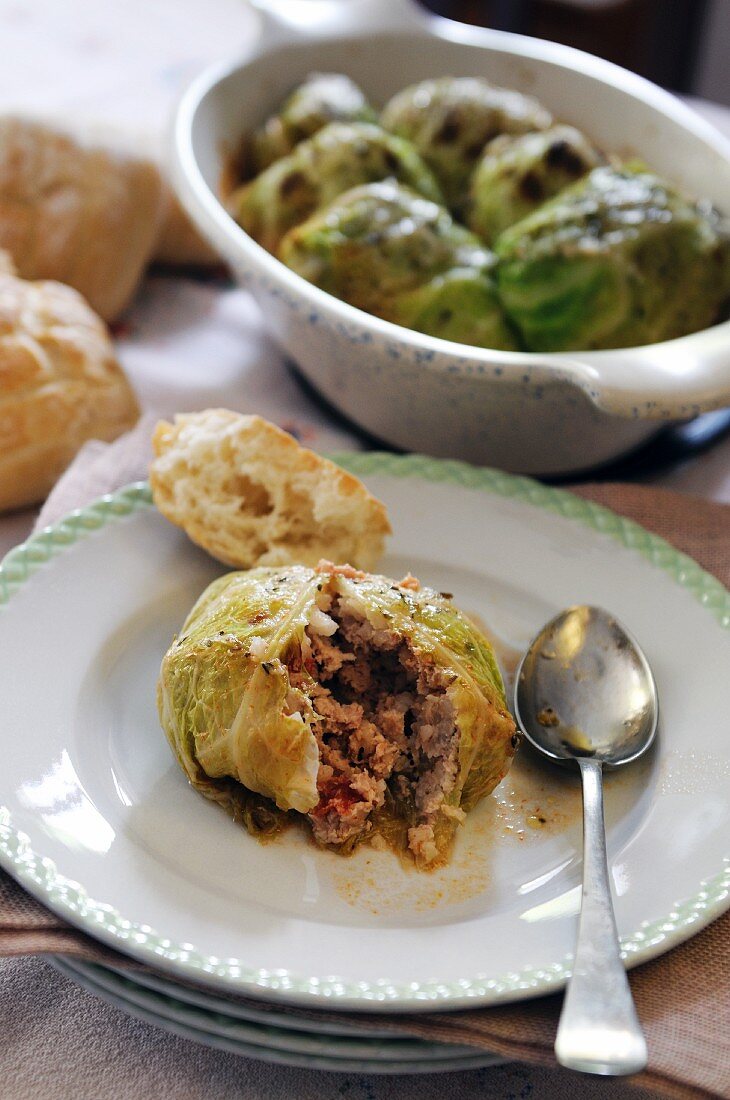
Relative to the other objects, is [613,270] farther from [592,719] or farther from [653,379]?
[592,719]

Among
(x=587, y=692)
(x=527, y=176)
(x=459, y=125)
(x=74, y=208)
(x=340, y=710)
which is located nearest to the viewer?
(x=340, y=710)

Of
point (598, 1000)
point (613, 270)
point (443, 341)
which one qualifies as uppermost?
point (613, 270)

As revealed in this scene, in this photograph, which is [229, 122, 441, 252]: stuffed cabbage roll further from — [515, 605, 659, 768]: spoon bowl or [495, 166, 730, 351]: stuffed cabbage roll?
[515, 605, 659, 768]: spoon bowl

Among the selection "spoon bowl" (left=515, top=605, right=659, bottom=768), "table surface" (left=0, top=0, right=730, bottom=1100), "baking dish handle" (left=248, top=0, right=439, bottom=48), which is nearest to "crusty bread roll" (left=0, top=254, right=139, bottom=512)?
"table surface" (left=0, top=0, right=730, bottom=1100)

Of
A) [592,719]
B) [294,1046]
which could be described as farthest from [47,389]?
[294,1046]

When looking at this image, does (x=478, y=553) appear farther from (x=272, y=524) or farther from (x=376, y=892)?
(x=376, y=892)

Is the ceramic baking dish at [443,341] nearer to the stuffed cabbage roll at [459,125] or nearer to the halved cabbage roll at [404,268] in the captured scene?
the halved cabbage roll at [404,268]

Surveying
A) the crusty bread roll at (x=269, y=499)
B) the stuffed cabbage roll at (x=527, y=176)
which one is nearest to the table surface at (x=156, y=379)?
the crusty bread roll at (x=269, y=499)
